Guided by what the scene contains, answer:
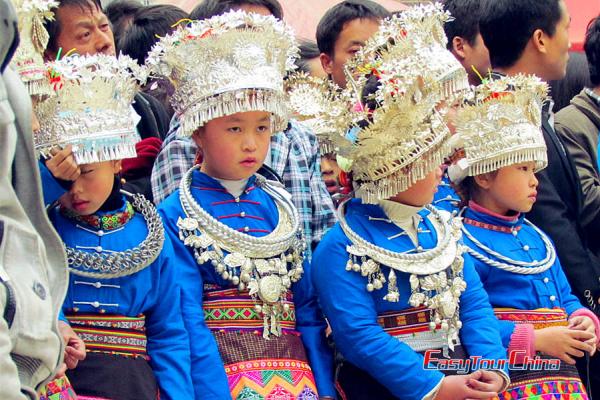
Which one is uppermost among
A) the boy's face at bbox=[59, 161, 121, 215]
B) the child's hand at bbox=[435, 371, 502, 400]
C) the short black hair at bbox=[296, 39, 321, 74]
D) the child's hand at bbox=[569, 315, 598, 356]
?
the short black hair at bbox=[296, 39, 321, 74]

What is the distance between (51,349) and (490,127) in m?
2.45

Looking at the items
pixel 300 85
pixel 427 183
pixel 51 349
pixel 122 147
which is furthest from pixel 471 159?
pixel 51 349

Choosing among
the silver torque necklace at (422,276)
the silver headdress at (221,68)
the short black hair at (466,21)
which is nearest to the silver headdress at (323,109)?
the silver headdress at (221,68)

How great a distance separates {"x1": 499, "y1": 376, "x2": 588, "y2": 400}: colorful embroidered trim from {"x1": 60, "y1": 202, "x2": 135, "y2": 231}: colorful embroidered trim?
5.22ft

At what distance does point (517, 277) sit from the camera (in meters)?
3.90

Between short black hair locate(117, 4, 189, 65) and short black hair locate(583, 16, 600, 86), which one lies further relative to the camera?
short black hair locate(583, 16, 600, 86)

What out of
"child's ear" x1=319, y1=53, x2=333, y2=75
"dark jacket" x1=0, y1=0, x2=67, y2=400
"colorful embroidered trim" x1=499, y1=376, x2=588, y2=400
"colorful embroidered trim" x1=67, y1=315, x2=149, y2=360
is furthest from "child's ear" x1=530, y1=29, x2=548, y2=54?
"dark jacket" x1=0, y1=0, x2=67, y2=400

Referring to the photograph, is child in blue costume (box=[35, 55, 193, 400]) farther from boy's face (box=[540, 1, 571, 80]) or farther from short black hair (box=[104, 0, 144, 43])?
short black hair (box=[104, 0, 144, 43])

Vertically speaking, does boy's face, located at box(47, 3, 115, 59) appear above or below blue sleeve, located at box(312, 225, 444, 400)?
above

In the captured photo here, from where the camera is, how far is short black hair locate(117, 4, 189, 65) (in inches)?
191

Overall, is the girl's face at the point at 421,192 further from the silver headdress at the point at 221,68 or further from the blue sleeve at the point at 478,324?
the silver headdress at the point at 221,68

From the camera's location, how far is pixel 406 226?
3697mm

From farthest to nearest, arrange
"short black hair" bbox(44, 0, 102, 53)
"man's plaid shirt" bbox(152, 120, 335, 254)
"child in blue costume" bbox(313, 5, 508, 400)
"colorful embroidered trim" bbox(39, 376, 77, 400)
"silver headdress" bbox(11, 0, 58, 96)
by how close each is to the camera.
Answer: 1. "short black hair" bbox(44, 0, 102, 53)
2. "man's plaid shirt" bbox(152, 120, 335, 254)
3. "child in blue costume" bbox(313, 5, 508, 400)
4. "silver headdress" bbox(11, 0, 58, 96)
5. "colorful embroidered trim" bbox(39, 376, 77, 400)

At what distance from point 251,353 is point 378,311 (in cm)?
49
